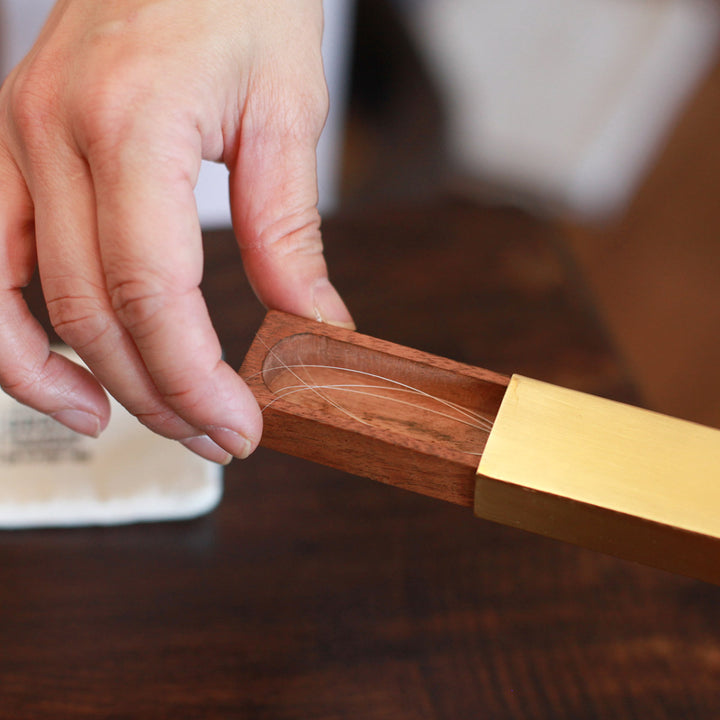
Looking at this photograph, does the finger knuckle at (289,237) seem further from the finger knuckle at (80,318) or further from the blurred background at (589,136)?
the blurred background at (589,136)

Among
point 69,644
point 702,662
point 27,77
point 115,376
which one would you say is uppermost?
point 27,77

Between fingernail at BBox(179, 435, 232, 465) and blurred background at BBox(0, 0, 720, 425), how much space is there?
0.85 meters

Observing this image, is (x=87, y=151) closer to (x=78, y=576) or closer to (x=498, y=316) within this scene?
(x=78, y=576)

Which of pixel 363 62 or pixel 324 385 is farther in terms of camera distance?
pixel 363 62

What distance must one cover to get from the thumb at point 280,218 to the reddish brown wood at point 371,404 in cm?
7

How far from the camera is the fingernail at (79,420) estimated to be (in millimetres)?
609

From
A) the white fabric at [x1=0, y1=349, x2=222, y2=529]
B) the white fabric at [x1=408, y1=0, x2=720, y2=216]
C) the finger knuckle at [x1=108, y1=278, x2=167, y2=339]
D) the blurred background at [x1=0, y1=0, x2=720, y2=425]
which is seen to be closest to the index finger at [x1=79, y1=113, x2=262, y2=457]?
the finger knuckle at [x1=108, y1=278, x2=167, y2=339]

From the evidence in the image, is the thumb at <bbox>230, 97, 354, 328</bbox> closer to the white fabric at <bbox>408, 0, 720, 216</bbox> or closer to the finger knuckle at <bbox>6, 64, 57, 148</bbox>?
the finger knuckle at <bbox>6, 64, 57, 148</bbox>

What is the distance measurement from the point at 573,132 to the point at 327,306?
137 centimetres

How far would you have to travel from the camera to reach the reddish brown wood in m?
0.44

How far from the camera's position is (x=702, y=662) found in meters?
0.66

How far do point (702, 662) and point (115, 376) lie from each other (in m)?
0.54

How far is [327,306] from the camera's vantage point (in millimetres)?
576

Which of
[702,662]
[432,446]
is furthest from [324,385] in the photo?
[702,662]
